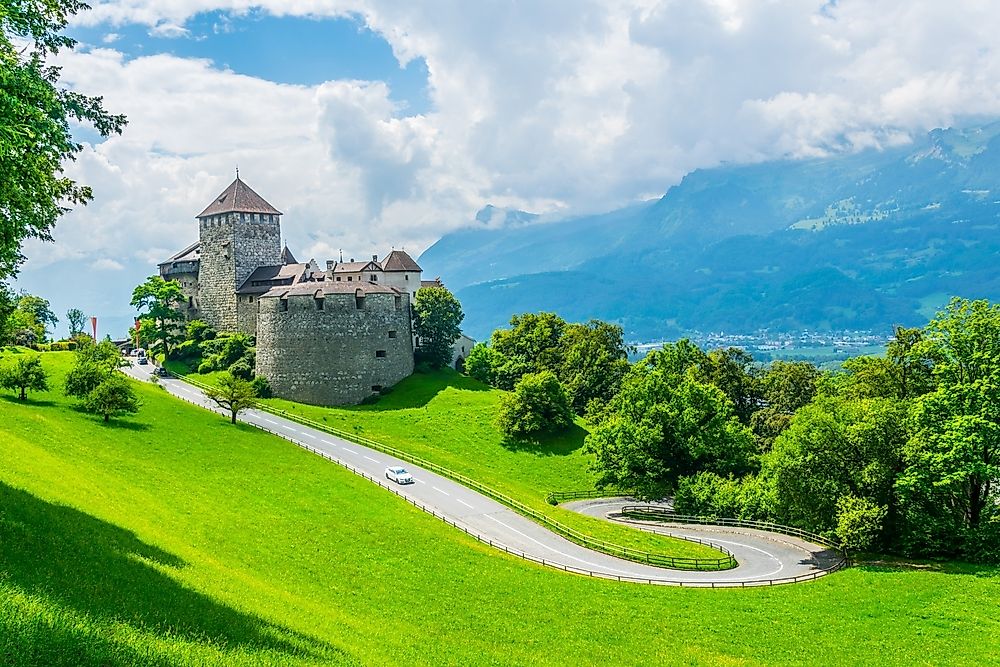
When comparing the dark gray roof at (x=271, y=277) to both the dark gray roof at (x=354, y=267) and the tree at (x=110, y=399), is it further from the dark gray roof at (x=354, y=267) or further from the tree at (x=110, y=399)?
the tree at (x=110, y=399)

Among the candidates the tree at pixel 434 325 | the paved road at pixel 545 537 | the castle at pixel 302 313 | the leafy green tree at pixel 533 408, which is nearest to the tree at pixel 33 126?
the paved road at pixel 545 537

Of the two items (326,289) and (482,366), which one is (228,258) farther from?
Result: (482,366)

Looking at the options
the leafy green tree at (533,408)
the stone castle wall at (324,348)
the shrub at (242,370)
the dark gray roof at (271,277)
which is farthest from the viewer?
the dark gray roof at (271,277)

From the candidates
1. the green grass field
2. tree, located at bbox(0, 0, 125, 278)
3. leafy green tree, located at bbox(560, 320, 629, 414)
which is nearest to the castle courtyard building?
leafy green tree, located at bbox(560, 320, 629, 414)

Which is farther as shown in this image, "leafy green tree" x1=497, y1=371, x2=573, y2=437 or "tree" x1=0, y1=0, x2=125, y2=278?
"leafy green tree" x1=497, y1=371, x2=573, y2=437

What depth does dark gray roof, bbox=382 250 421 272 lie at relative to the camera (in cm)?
9712

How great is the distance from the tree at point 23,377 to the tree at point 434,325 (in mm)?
42883

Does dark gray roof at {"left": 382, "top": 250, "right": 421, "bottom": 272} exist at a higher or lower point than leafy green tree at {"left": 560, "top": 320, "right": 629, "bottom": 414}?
higher

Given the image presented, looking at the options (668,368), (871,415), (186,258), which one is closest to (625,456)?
(668,368)

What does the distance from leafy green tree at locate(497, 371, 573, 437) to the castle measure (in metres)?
17.0

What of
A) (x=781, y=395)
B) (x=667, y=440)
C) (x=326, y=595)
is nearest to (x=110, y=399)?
(x=326, y=595)

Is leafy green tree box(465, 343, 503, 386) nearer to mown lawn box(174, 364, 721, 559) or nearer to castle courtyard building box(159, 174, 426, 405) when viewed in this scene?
mown lawn box(174, 364, 721, 559)

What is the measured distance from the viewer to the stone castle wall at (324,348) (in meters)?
78.8

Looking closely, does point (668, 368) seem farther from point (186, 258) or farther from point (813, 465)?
point (186, 258)
